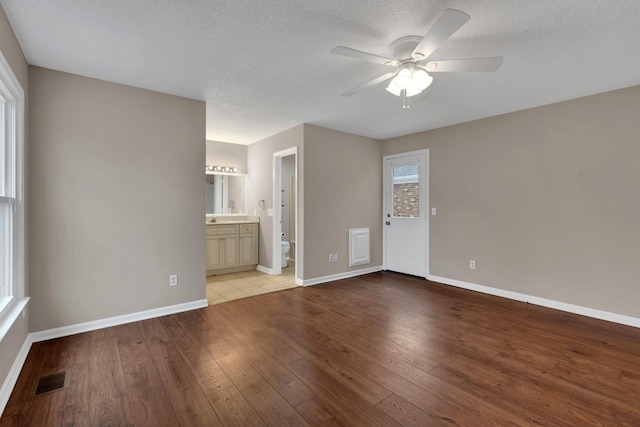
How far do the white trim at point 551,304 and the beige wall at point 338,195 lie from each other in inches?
58.9

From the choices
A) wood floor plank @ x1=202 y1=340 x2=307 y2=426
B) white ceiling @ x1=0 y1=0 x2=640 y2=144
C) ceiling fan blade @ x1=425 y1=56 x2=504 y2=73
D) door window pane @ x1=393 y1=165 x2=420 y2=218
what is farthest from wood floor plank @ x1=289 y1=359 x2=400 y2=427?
door window pane @ x1=393 y1=165 x2=420 y2=218

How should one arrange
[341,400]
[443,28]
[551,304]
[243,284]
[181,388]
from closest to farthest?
1. [443,28]
2. [341,400]
3. [181,388]
4. [551,304]
5. [243,284]

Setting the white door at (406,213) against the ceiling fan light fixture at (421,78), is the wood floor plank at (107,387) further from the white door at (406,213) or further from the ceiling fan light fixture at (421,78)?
the white door at (406,213)

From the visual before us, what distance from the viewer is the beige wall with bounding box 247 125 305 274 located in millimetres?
4535

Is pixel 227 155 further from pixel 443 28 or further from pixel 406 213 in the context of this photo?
pixel 443 28

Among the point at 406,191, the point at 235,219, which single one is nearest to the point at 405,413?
the point at 406,191

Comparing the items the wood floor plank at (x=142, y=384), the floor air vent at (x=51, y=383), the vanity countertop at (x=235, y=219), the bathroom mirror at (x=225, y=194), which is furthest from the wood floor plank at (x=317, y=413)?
the bathroom mirror at (x=225, y=194)

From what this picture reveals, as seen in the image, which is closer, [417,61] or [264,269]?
[417,61]

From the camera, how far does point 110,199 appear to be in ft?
9.44

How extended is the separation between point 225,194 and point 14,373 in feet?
12.6

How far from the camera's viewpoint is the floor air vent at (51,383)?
188 centimetres

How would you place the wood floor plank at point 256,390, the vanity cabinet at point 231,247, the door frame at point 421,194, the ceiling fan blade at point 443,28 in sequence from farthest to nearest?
1. the vanity cabinet at point 231,247
2. the door frame at point 421,194
3. the wood floor plank at point 256,390
4. the ceiling fan blade at point 443,28

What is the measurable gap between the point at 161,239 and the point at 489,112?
420 centimetres

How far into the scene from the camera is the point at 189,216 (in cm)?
→ 332
